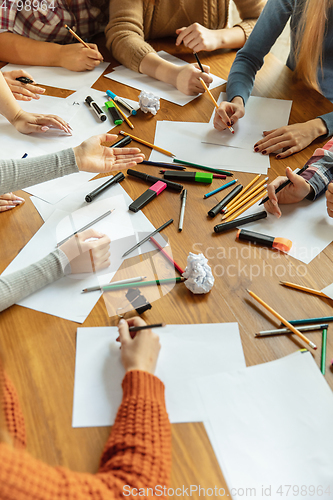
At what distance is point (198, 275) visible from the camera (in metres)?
0.70

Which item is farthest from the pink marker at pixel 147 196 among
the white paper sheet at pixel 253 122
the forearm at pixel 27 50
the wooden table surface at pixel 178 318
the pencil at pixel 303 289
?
the forearm at pixel 27 50

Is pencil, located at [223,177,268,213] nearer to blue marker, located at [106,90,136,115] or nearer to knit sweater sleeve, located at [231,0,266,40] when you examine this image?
blue marker, located at [106,90,136,115]

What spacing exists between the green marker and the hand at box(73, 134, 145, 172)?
14 cm

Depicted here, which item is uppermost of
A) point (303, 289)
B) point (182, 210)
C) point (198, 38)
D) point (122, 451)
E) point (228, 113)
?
point (198, 38)

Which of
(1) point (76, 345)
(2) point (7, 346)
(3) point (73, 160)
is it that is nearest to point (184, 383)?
(1) point (76, 345)

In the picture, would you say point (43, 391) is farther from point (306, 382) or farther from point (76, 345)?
point (306, 382)

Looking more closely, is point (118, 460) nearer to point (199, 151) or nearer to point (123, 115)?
point (199, 151)

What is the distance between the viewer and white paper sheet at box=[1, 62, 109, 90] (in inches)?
48.2

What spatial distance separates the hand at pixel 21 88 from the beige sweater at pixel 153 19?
1.07ft

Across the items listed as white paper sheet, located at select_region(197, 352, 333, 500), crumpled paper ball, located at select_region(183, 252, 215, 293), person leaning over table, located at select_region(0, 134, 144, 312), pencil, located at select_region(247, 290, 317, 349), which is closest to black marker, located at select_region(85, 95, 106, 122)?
person leaning over table, located at select_region(0, 134, 144, 312)

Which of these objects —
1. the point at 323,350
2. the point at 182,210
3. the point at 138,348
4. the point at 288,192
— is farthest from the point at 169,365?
the point at 288,192

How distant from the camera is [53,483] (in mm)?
440

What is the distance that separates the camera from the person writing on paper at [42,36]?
1259 millimetres

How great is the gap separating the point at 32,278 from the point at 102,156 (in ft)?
1.25
